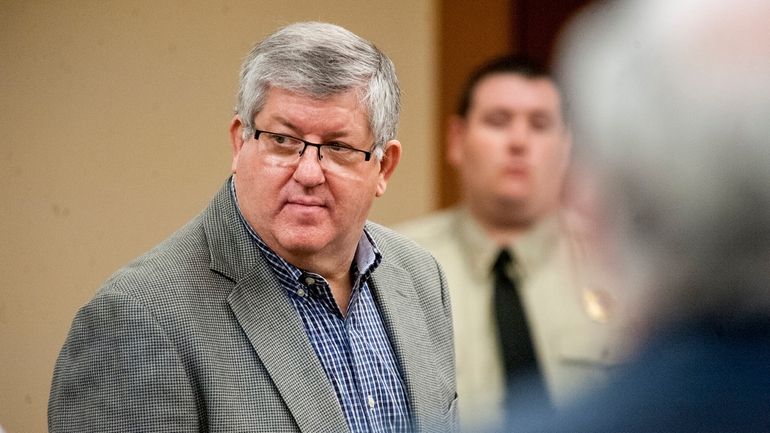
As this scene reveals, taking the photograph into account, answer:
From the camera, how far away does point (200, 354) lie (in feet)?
6.54

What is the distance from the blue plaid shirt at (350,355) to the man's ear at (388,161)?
9.6 inches

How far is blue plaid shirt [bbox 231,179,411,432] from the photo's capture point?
84.0 inches

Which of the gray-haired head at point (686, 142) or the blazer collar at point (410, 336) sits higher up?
the gray-haired head at point (686, 142)

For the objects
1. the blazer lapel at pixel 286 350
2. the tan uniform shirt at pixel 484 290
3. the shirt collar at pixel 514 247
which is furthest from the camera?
the shirt collar at pixel 514 247

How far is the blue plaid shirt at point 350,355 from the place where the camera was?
213 cm

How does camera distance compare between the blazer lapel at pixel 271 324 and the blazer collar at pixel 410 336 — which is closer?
the blazer lapel at pixel 271 324

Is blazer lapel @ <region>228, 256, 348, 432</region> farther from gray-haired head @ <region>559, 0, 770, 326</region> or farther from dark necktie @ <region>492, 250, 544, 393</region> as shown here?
gray-haired head @ <region>559, 0, 770, 326</region>

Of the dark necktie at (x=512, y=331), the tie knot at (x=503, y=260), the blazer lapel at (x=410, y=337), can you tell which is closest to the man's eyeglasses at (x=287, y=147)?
the blazer lapel at (x=410, y=337)

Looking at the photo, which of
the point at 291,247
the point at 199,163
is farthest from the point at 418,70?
the point at 291,247

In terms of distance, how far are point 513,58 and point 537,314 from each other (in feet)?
2.72

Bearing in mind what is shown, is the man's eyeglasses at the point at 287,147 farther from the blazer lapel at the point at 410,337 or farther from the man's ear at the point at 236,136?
the blazer lapel at the point at 410,337

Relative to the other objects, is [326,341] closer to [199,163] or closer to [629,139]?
[629,139]

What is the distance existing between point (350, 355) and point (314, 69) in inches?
21.9

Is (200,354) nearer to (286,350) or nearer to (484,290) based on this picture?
(286,350)
